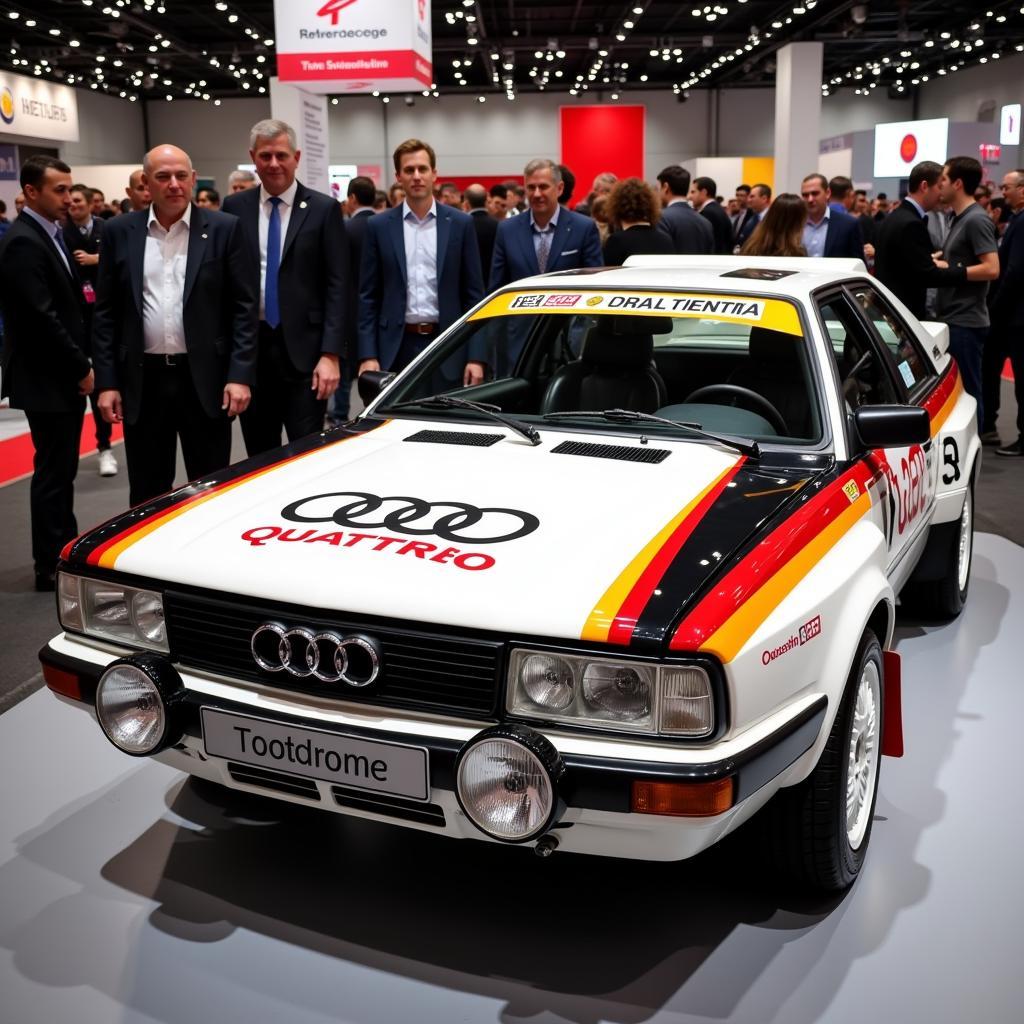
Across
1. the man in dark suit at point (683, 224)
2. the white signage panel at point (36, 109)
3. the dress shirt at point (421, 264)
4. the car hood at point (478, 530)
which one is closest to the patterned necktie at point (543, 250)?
the dress shirt at point (421, 264)

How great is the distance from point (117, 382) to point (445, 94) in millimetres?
25581

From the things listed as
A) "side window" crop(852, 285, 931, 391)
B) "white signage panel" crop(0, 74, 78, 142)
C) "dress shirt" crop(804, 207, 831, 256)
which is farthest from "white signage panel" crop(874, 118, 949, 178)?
"side window" crop(852, 285, 931, 391)

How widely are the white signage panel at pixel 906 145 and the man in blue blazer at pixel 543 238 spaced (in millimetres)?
14890

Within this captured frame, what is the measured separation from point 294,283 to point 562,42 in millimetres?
18981

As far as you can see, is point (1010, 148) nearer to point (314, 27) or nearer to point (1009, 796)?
point (314, 27)

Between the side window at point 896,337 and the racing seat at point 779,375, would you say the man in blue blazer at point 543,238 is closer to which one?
the side window at point 896,337

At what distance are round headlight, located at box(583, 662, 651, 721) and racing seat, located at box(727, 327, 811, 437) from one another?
1077mm

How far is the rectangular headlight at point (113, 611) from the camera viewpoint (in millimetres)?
2250

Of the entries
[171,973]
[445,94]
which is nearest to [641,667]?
[171,973]

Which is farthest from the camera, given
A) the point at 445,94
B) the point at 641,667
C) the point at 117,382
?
the point at 445,94

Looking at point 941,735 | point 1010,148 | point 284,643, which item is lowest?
point 941,735

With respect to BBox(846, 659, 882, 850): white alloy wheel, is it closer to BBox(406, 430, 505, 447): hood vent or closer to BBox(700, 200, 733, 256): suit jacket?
BBox(406, 430, 505, 447): hood vent

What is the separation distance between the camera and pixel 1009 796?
279 centimetres

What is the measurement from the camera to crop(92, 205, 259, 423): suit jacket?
159 inches
